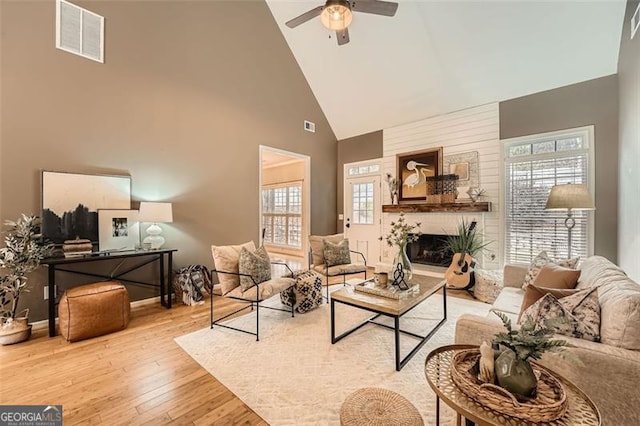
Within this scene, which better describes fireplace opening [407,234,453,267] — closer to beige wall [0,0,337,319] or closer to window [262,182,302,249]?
beige wall [0,0,337,319]

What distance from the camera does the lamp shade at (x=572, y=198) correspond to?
313cm

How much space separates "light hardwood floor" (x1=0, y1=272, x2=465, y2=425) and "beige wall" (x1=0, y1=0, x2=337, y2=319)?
3.17 feet

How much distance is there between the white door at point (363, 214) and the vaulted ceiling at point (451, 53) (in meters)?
1.37

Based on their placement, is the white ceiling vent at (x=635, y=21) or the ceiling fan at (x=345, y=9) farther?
the ceiling fan at (x=345, y=9)

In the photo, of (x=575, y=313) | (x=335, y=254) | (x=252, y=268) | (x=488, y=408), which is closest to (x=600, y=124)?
(x=575, y=313)

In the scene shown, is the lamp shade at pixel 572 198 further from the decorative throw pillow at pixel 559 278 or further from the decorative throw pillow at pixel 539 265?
the decorative throw pillow at pixel 559 278

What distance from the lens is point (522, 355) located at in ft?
3.11

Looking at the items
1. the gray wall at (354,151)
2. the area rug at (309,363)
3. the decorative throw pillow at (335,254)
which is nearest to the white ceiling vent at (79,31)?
the area rug at (309,363)

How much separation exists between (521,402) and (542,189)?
425 centimetres

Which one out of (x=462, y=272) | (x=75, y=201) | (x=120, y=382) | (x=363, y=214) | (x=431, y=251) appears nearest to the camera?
(x=120, y=382)

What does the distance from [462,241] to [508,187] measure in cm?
117

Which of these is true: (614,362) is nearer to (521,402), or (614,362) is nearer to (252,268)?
(521,402)

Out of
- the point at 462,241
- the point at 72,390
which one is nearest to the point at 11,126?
the point at 72,390

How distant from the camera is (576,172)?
12.4ft
